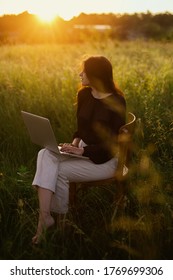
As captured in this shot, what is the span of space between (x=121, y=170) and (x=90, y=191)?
0.53 metres

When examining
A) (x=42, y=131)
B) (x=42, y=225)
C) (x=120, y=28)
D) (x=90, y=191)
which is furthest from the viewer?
(x=120, y=28)

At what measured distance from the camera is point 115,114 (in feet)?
9.87

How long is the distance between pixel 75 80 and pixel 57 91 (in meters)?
0.23

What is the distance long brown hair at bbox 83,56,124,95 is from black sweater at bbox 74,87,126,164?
3.5 inches

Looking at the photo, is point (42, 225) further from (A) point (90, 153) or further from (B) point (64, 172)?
(A) point (90, 153)

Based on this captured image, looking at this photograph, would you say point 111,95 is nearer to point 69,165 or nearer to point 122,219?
point 69,165

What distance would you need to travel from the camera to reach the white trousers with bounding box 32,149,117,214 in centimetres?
292

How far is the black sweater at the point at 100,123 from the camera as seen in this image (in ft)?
9.79

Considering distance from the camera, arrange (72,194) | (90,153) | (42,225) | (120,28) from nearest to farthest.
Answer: (42,225), (90,153), (72,194), (120,28)

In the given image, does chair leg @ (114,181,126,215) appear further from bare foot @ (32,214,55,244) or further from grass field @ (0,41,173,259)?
bare foot @ (32,214,55,244)

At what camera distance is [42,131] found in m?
2.87

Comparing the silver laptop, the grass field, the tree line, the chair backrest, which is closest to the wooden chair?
the chair backrest

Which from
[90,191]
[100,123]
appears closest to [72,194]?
[90,191]

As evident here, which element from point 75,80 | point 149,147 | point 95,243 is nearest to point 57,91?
point 75,80
